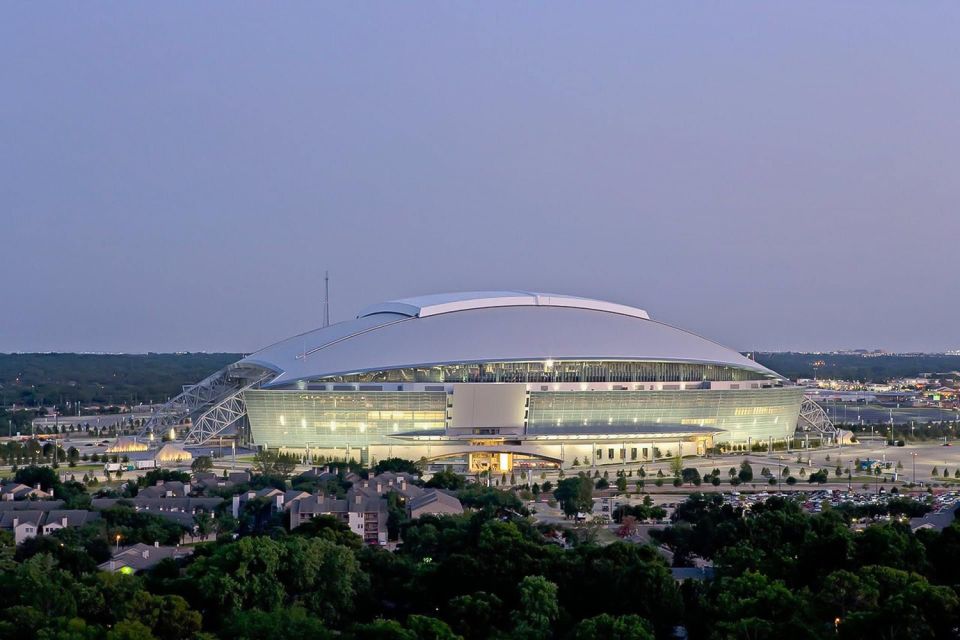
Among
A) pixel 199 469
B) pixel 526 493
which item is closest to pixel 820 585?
pixel 526 493

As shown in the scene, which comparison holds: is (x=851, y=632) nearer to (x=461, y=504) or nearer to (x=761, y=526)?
(x=761, y=526)

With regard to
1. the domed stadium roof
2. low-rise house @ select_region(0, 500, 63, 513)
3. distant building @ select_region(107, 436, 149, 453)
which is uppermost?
the domed stadium roof

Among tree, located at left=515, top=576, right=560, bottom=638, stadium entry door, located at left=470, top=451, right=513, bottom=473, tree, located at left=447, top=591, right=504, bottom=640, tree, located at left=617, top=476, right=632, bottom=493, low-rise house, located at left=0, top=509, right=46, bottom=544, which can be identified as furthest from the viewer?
stadium entry door, located at left=470, top=451, right=513, bottom=473

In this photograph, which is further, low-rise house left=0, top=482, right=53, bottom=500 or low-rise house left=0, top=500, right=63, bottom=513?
low-rise house left=0, top=482, right=53, bottom=500

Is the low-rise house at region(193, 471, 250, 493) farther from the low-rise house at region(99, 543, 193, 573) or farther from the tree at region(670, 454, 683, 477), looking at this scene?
the tree at region(670, 454, 683, 477)

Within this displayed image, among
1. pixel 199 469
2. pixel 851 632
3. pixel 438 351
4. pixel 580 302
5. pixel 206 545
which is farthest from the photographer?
pixel 580 302

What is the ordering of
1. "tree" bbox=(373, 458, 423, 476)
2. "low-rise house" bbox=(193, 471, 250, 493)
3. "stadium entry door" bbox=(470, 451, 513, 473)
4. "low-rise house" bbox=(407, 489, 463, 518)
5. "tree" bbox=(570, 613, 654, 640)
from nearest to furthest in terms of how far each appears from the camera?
"tree" bbox=(570, 613, 654, 640), "low-rise house" bbox=(407, 489, 463, 518), "low-rise house" bbox=(193, 471, 250, 493), "tree" bbox=(373, 458, 423, 476), "stadium entry door" bbox=(470, 451, 513, 473)

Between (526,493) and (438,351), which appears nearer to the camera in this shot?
(526,493)

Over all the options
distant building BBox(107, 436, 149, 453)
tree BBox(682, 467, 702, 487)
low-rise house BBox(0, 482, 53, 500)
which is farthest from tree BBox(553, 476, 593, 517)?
distant building BBox(107, 436, 149, 453)

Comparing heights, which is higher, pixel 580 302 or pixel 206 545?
pixel 580 302
